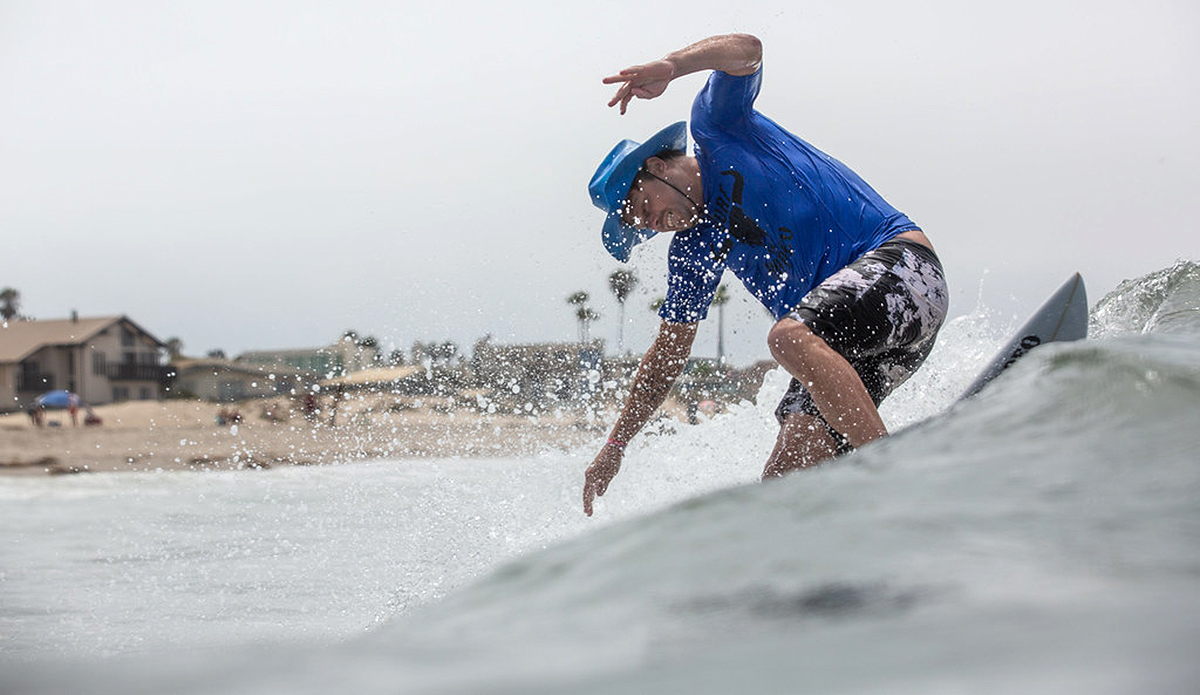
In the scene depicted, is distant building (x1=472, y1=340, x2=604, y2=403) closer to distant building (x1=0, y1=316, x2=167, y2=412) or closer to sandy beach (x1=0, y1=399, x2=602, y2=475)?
sandy beach (x1=0, y1=399, x2=602, y2=475)

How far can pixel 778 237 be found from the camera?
3000 millimetres

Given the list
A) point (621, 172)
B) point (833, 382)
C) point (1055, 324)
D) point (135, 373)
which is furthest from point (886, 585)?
point (135, 373)

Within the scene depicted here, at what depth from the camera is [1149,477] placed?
1.00 metres

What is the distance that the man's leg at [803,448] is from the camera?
2865 mm

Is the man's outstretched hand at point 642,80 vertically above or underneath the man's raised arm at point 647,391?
above

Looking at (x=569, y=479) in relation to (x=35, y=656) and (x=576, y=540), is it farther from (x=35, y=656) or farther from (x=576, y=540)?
(x=576, y=540)

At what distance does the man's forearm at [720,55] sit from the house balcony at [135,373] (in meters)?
51.4

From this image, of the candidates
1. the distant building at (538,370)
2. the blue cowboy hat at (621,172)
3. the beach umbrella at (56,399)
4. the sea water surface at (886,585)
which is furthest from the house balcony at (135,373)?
the sea water surface at (886,585)

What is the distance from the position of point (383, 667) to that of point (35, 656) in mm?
2806

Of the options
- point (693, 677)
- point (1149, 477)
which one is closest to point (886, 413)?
point (1149, 477)

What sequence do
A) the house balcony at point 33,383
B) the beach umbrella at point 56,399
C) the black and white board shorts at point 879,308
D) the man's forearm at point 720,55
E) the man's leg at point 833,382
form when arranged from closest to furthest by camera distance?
the man's leg at point 833,382 < the black and white board shorts at point 879,308 < the man's forearm at point 720,55 < the beach umbrella at point 56,399 < the house balcony at point 33,383

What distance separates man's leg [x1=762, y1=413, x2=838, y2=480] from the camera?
2.87 metres

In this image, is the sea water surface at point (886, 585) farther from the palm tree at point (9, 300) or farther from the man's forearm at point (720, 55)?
the palm tree at point (9, 300)

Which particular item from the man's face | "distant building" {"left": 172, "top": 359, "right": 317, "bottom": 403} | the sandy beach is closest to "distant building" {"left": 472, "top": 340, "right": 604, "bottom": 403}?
the sandy beach
